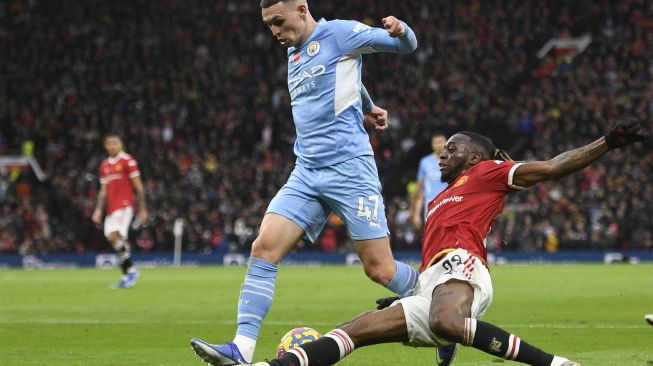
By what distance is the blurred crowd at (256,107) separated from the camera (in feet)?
96.9

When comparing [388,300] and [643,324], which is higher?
[388,300]

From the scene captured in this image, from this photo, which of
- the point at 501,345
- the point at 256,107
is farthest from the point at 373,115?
the point at 256,107

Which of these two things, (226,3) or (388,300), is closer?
(388,300)

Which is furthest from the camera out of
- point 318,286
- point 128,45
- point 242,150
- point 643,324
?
point 128,45

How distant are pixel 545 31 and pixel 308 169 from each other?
29.6 meters

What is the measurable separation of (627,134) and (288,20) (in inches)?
103

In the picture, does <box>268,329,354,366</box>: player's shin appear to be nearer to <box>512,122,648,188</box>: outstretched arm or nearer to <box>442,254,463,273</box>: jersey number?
<box>442,254,463,273</box>: jersey number

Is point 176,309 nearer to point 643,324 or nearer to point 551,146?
point 643,324

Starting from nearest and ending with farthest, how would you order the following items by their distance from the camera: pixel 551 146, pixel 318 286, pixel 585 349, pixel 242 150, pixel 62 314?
pixel 585 349, pixel 62 314, pixel 318 286, pixel 551 146, pixel 242 150

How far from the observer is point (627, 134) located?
235 inches

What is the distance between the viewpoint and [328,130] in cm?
753

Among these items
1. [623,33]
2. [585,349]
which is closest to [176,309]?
[585,349]

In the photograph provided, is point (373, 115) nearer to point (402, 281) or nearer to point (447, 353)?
point (402, 281)

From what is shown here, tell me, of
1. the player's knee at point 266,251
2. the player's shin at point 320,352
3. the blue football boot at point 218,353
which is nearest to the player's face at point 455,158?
the player's knee at point 266,251
